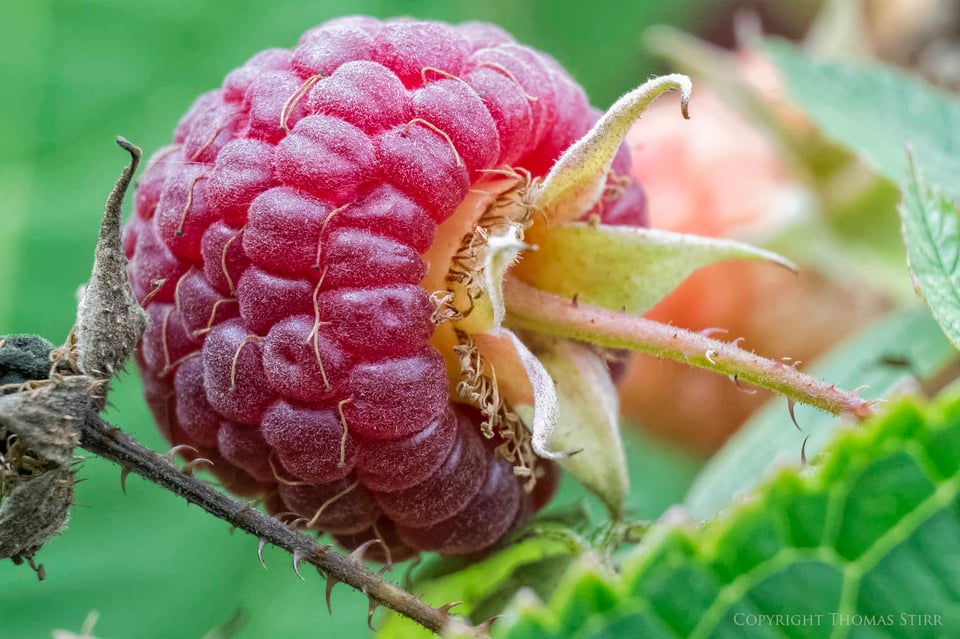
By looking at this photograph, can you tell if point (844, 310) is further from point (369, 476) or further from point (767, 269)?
point (369, 476)

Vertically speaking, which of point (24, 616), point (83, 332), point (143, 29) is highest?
point (143, 29)

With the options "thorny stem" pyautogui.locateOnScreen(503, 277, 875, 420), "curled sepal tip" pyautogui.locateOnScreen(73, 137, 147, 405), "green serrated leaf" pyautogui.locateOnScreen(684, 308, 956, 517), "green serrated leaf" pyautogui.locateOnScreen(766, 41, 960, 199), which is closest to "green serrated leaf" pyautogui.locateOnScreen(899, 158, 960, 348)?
"thorny stem" pyautogui.locateOnScreen(503, 277, 875, 420)

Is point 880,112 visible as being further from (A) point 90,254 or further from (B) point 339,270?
(A) point 90,254

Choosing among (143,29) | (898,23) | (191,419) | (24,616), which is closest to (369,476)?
(191,419)

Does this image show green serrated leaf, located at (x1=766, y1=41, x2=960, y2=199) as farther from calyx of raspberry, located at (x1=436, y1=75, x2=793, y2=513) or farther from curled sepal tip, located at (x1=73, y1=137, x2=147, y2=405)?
curled sepal tip, located at (x1=73, y1=137, x2=147, y2=405)

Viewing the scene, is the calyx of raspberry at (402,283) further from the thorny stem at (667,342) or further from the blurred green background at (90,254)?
the blurred green background at (90,254)
